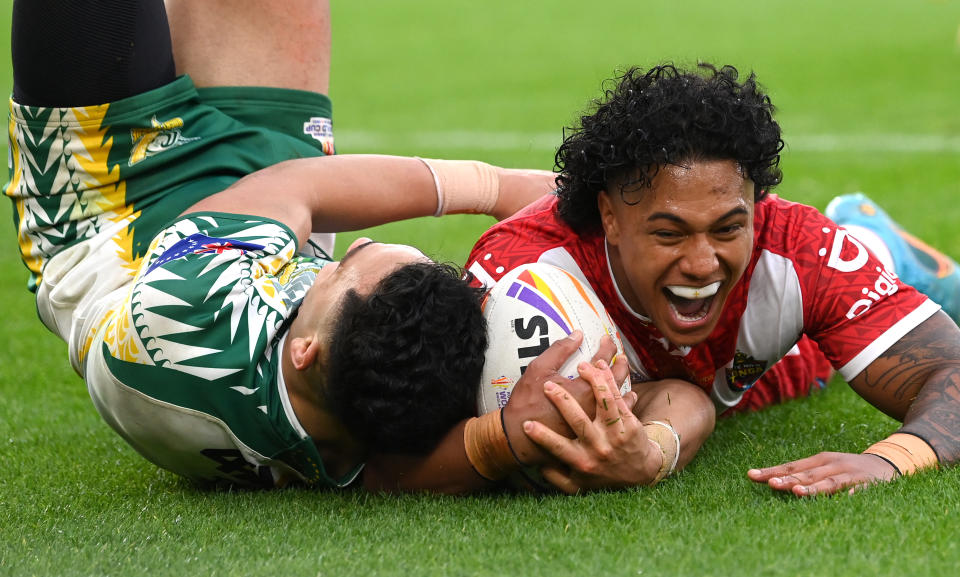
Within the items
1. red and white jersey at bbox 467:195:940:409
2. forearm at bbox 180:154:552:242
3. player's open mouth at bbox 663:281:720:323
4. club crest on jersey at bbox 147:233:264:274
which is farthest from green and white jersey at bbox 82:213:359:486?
player's open mouth at bbox 663:281:720:323

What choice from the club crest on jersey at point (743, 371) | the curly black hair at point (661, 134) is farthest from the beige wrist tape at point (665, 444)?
the curly black hair at point (661, 134)

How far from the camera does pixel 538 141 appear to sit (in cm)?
1425

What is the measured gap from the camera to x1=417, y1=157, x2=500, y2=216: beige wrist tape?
16.1 feet

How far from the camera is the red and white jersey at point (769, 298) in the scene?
13.1 feet

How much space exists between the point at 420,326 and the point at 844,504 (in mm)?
1373

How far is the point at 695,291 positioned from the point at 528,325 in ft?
1.88

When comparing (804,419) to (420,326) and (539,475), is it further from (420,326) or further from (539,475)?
(420,326)

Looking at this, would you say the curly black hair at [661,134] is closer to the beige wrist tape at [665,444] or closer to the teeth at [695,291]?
the teeth at [695,291]

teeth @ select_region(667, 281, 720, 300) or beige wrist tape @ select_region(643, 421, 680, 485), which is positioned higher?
teeth @ select_region(667, 281, 720, 300)

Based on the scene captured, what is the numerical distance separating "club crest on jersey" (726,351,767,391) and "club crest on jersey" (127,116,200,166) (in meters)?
2.39

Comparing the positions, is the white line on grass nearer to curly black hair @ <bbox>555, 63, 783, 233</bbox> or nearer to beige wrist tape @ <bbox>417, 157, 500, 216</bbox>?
beige wrist tape @ <bbox>417, 157, 500, 216</bbox>

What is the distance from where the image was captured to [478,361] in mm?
3770

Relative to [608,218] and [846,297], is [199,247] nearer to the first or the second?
[608,218]

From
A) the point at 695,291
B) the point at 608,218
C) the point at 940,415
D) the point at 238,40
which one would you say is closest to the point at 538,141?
the point at 238,40
